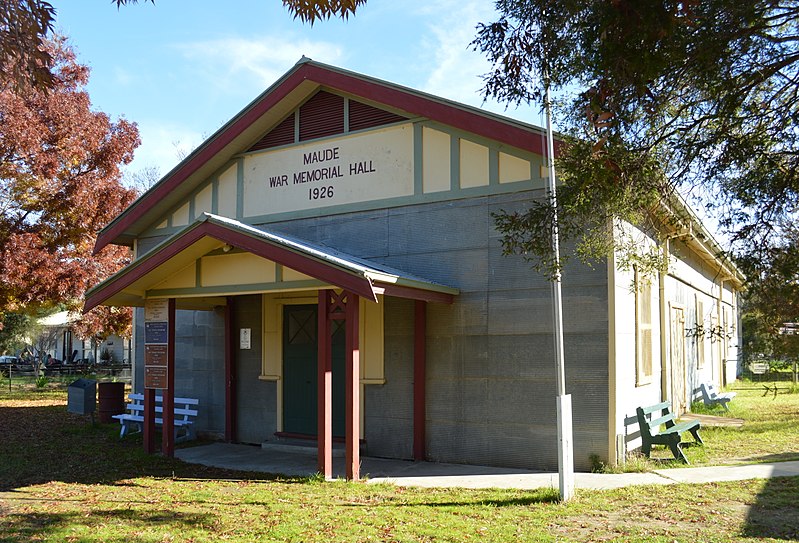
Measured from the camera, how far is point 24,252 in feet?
60.0

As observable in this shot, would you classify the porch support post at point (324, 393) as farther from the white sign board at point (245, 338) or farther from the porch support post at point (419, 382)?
the white sign board at point (245, 338)

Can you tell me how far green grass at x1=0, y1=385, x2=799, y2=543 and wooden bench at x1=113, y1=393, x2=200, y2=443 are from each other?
2.39 m

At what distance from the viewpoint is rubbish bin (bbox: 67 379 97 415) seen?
1459 centimetres

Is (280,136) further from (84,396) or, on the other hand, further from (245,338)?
(84,396)

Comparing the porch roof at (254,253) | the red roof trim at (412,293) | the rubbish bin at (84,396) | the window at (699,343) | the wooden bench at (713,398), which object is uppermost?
the porch roof at (254,253)

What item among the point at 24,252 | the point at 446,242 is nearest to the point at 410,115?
the point at 446,242

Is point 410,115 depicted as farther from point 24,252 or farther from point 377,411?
point 24,252

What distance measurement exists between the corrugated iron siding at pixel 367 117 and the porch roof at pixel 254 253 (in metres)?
2.61

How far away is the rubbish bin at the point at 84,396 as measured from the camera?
14594 mm

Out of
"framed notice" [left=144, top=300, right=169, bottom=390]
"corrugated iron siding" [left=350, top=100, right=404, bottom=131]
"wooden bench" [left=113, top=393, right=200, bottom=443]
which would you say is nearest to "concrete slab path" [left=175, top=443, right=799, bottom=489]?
"framed notice" [left=144, top=300, right=169, bottom=390]

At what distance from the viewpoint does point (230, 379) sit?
12.9 metres

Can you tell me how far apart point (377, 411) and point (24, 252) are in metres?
11.9

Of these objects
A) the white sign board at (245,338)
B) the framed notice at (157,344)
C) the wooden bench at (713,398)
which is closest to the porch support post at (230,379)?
the white sign board at (245,338)

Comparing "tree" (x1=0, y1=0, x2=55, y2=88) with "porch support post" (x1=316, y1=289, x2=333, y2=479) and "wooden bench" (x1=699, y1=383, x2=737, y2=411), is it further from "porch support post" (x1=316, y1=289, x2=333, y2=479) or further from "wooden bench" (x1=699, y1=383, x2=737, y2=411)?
"wooden bench" (x1=699, y1=383, x2=737, y2=411)
